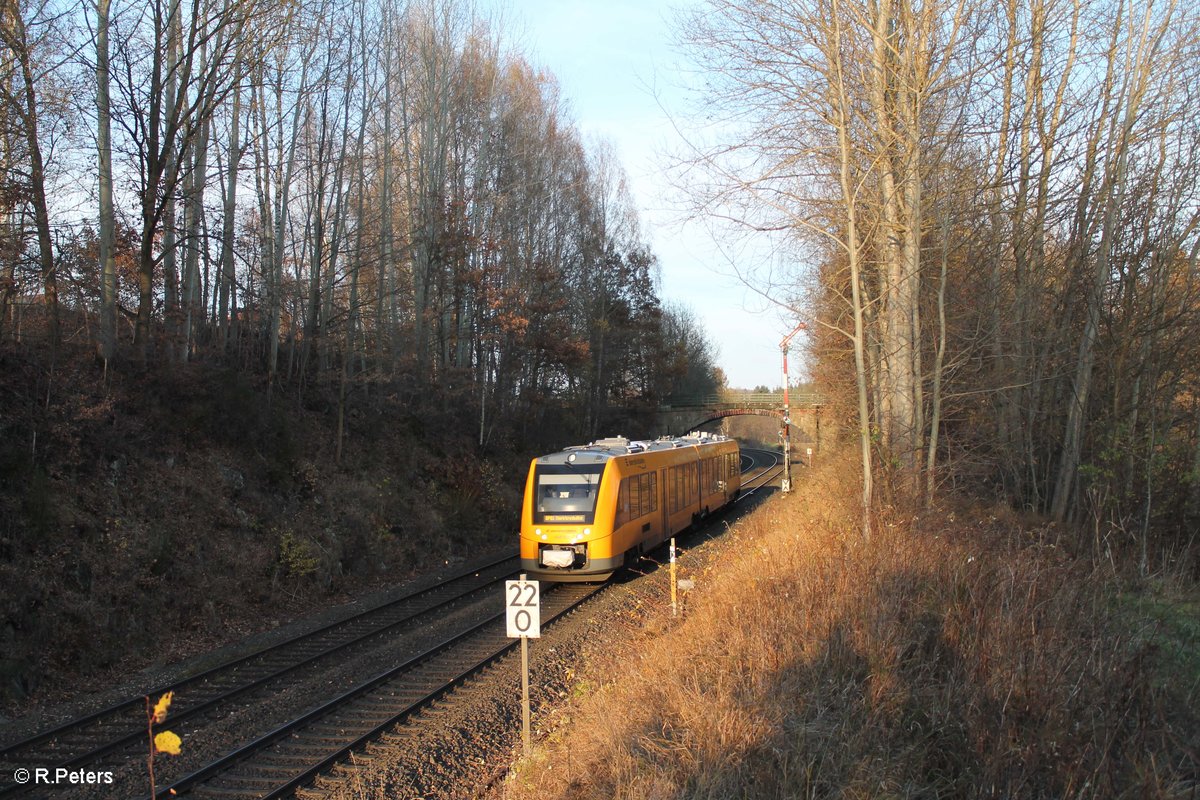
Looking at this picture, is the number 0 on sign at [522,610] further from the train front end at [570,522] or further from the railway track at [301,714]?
the train front end at [570,522]

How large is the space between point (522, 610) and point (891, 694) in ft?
9.67

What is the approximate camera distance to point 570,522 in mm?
13242

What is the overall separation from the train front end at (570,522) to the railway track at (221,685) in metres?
1.21

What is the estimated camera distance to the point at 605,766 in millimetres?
5246

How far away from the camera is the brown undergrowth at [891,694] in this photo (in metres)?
4.72

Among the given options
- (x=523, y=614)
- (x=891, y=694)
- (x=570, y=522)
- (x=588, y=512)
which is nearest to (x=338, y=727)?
(x=523, y=614)

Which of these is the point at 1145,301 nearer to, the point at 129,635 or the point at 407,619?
the point at 407,619

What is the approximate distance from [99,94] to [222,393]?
5349 mm

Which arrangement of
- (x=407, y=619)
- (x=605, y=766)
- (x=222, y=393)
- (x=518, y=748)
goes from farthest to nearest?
(x=222, y=393), (x=407, y=619), (x=518, y=748), (x=605, y=766)

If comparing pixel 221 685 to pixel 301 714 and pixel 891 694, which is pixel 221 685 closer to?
pixel 301 714

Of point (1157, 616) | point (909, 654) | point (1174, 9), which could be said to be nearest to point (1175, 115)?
point (1174, 9)

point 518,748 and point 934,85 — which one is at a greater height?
point 934,85

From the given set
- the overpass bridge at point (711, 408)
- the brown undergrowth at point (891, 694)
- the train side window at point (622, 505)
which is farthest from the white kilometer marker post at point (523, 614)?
the overpass bridge at point (711, 408)

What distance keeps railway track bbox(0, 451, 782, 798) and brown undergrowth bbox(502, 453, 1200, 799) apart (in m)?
1.83
